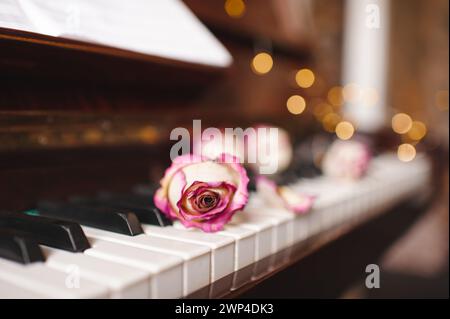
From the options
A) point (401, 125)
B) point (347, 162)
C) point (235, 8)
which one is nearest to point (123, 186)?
point (347, 162)

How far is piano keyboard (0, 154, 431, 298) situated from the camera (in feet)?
2.10

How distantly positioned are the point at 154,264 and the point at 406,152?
241cm

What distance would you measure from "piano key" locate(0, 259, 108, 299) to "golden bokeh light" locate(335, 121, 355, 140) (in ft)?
6.98

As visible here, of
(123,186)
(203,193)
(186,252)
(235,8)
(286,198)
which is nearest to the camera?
(186,252)

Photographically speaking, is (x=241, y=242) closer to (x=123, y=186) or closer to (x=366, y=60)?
(x=123, y=186)

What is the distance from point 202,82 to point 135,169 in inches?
16.8

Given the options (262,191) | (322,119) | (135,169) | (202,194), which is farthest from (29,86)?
(322,119)

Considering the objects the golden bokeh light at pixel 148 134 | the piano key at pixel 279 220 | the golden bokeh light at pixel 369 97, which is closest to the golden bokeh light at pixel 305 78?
the golden bokeh light at pixel 148 134

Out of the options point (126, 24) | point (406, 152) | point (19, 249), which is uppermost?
point (126, 24)

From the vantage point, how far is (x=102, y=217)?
3.00ft

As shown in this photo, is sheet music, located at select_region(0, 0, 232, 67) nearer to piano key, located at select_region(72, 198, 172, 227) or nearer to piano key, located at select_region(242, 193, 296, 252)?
piano key, located at select_region(72, 198, 172, 227)

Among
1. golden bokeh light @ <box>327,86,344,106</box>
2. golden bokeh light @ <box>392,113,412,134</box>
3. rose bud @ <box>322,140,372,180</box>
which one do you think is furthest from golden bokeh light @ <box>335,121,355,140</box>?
rose bud @ <box>322,140,372,180</box>

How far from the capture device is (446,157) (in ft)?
8.94

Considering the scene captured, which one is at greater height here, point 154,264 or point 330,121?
point 330,121
